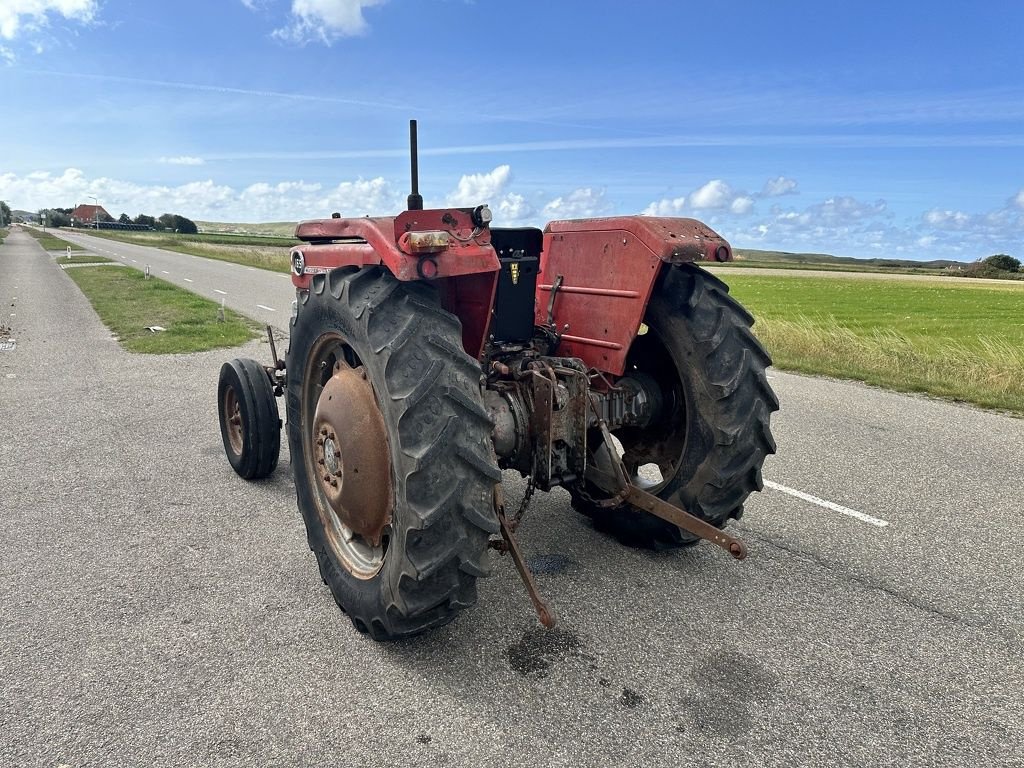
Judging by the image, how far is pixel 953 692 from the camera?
274 centimetres

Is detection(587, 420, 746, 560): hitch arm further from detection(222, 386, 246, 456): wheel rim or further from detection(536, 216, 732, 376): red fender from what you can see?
detection(222, 386, 246, 456): wheel rim

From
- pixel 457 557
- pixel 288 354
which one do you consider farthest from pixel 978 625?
pixel 288 354

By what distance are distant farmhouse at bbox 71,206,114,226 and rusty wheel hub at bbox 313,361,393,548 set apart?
15640cm

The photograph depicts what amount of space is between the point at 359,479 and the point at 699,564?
1.93m

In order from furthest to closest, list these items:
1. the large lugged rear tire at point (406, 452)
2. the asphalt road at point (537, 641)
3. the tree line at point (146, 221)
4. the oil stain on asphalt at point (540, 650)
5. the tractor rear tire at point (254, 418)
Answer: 1. the tree line at point (146, 221)
2. the tractor rear tire at point (254, 418)
3. the oil stain on asphalt at point (540, 650)
4. the large lugged rear tire at point (406, 452)
5. the asphalt road at point (537, 641)

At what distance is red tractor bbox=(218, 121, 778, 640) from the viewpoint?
2.64m

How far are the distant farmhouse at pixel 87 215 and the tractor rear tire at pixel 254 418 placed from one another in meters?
154

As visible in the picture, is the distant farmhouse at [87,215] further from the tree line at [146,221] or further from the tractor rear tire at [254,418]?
the tractor rear tire at [254,418]

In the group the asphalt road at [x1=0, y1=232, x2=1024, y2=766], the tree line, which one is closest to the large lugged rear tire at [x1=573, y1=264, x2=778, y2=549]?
the asphalt road at [x1=0, y1=232, x2=1024, y2=766]

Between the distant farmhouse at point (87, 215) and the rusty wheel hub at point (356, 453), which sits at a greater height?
the rusty wheel hub at point (356, 453)

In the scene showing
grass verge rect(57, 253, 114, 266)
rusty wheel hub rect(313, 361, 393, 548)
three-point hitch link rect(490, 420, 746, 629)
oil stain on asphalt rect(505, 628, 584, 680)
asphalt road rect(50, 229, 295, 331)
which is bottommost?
grass verge rect(57, 253, 114, 266)

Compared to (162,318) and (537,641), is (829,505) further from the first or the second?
(162,318)

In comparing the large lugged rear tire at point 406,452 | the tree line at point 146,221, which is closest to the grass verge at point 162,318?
the large lugged rear tire at point 406,452

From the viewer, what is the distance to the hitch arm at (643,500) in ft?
10.2
